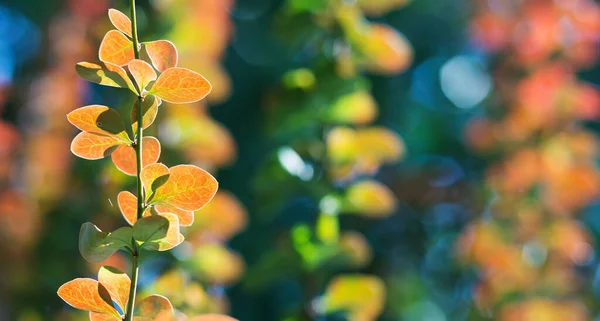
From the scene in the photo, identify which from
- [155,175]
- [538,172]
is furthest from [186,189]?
[538,172]

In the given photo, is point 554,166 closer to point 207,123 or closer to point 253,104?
point 207,123

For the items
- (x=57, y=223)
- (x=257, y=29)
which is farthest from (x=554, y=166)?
(x=257, y=29)

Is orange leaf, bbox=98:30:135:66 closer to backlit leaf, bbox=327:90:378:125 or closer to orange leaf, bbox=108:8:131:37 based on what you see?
orange leaf, bbox=108:8:131:37

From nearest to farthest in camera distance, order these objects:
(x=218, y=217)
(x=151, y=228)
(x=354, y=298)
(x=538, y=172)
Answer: (x=151, y=228)
(x=354, y=298)
(x=218, y=217)
(x=538, y=172)

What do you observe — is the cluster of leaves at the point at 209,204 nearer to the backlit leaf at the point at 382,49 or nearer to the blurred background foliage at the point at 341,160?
the blurred background foliage at the point at 341,160

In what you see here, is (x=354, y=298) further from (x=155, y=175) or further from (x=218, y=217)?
(x=155, y=175)

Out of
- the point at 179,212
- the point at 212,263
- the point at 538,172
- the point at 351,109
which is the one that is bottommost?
the point at 538,172

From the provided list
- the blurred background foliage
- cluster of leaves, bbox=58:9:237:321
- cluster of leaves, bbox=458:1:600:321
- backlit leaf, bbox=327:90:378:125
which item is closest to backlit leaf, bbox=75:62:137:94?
A: cluster of leaves, bbox=58:9:237:321
